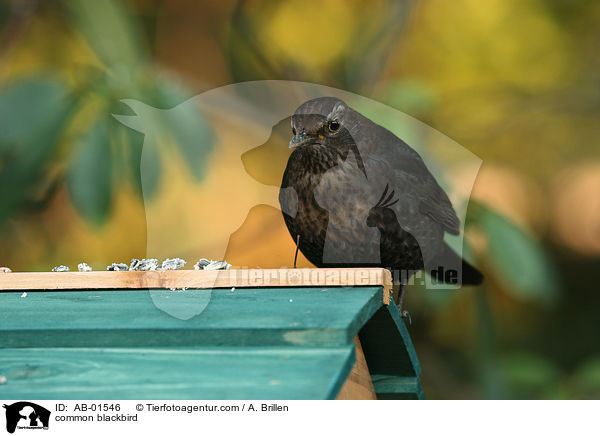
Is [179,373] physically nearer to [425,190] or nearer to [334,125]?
[334,125]

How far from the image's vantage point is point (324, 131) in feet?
8.18

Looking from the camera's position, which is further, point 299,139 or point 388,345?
point 299,139

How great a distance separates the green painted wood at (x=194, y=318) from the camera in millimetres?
1393

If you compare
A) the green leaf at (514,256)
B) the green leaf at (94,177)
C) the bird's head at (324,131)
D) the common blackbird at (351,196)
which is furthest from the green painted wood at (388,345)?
the green leaf at (94,177)

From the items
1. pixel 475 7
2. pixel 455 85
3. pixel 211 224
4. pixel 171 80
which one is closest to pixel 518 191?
pixel 455 85

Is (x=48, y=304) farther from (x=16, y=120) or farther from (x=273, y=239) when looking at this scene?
(x=273, y=239)

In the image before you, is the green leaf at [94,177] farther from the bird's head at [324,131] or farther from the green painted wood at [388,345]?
the green painted wood at [388,345]

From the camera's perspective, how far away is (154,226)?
238 cm

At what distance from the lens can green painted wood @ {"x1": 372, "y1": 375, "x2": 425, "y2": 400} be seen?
2074mm

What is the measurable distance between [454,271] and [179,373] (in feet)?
6.33

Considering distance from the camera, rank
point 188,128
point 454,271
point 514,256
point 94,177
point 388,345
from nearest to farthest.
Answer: point 388,345
point 188,128
point 94,177
point 514,256
point 454,271

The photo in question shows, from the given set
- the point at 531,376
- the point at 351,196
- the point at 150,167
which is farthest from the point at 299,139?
the point at 531,376

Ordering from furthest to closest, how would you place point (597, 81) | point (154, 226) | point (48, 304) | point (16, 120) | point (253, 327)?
point (597, 81), point (16, 120), point (154, 226), point (48, 304), point (253, 327)

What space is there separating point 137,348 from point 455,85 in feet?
7.42
